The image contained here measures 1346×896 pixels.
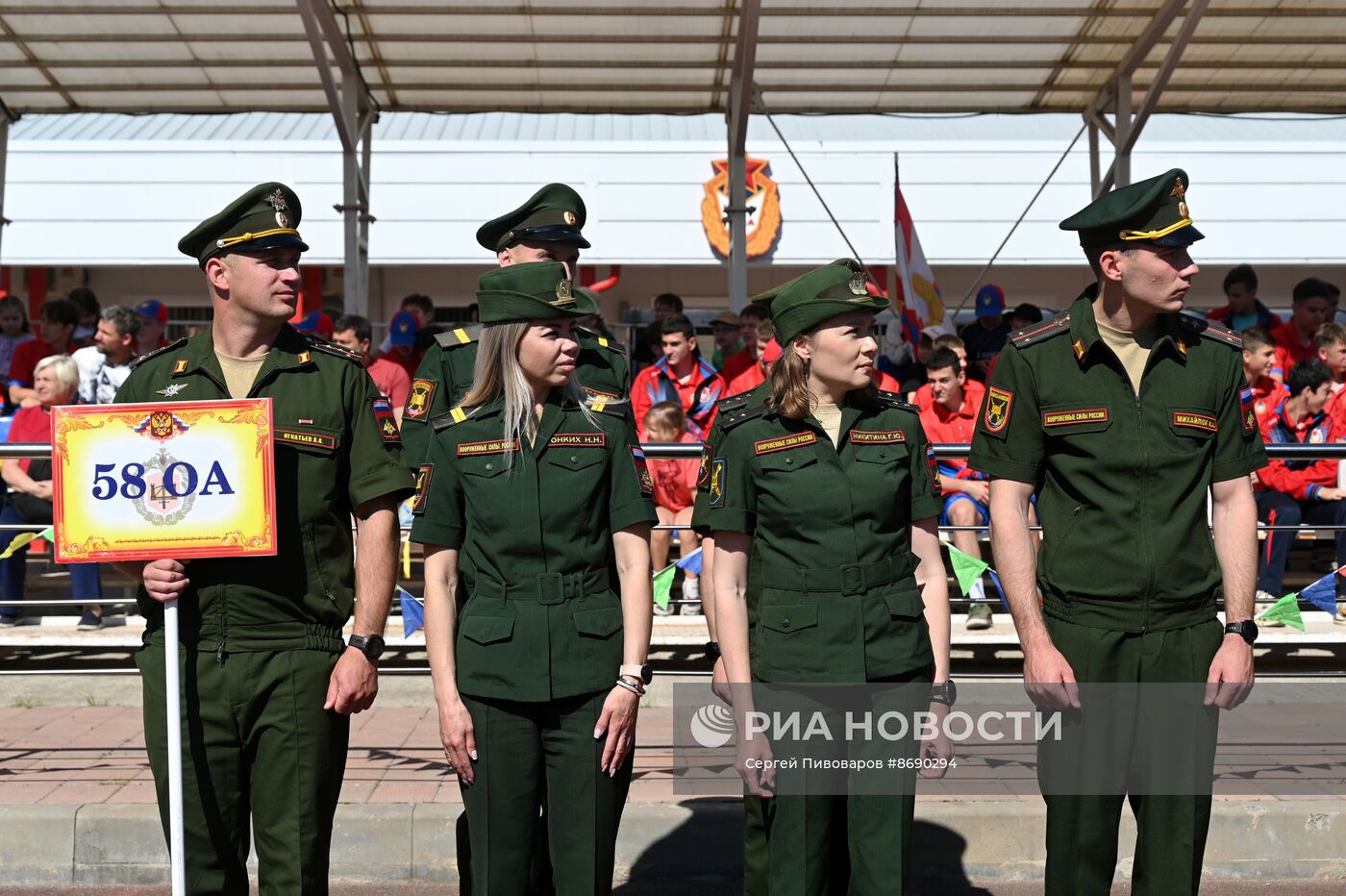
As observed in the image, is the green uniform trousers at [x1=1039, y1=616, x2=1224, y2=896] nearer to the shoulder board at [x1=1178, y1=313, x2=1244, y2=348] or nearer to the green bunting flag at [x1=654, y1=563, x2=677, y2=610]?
the shoulder board at [x1=1178, y1=313, x2=1244, y2=348]

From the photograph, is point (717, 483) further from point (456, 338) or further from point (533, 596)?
point (456, 338)

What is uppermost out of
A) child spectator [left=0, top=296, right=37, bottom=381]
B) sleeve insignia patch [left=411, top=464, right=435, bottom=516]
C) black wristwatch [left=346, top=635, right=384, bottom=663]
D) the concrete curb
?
child spectator [left=0, top=296, right=37, bottom=381]

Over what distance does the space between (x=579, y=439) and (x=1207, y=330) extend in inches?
69.8

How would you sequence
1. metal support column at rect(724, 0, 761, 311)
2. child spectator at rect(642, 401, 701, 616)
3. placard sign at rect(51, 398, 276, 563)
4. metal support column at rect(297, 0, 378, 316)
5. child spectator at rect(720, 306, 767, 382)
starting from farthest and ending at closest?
metal support column at rect(297, 0, 378, 316)
child spectator at rect(720, 306, 767, 382)
metal support column at rect(724, 0, 761, 311)
child spectator at rect(642, 401, 701, 616)
placard sign at rect(51, 398, 276, 563)

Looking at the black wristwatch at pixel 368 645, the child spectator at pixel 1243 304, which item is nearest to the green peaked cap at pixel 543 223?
the black wristwatch at pixel 368 645

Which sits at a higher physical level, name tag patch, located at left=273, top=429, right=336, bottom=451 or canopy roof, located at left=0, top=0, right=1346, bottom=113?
canopy roof, located at left=0, top=0, right=1346, bottom=113

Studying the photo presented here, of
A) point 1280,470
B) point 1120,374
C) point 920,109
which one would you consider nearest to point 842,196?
point 920,109

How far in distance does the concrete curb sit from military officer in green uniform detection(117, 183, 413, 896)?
4.91ft

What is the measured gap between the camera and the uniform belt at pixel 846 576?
378cm

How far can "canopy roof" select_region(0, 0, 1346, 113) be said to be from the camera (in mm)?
10109

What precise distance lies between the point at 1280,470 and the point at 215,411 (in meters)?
6.48

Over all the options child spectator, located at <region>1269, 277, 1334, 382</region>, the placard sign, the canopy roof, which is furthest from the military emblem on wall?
the placard sign

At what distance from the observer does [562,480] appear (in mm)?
3695

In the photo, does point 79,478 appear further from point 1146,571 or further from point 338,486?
point 1146,571
